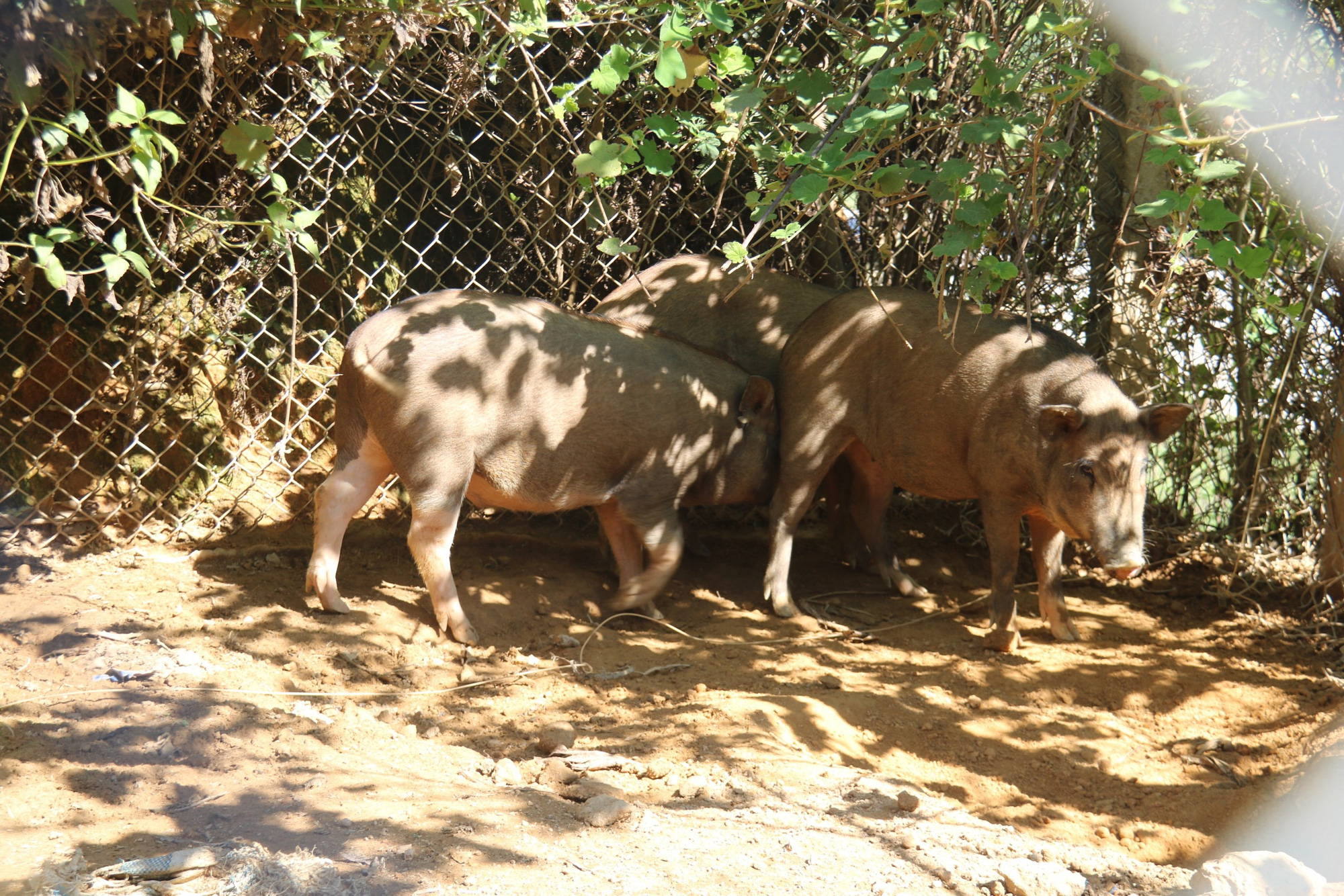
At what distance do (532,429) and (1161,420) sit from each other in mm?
2610

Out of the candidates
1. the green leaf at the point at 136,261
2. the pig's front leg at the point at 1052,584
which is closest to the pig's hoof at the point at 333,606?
the green leaf at the point at 136,261

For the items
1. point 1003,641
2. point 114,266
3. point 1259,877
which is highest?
point 1259,877

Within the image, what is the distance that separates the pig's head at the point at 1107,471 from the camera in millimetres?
4250

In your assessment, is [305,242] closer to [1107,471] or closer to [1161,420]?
[1107,471]

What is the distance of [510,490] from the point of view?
4664mm

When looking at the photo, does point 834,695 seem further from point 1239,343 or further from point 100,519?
point 100,519

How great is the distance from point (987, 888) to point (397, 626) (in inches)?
109

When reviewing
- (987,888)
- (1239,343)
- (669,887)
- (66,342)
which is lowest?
(66,342)

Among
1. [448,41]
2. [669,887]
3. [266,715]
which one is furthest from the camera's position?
[448,41]

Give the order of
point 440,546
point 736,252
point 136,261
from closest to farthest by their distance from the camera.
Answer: point 736,252 → point 136,261 → point 440,546

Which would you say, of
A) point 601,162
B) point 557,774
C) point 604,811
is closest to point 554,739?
point 557,774

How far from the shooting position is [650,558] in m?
4.94

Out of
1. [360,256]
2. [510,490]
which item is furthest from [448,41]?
[510,490]

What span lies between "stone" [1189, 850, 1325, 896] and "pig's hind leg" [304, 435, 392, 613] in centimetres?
333
